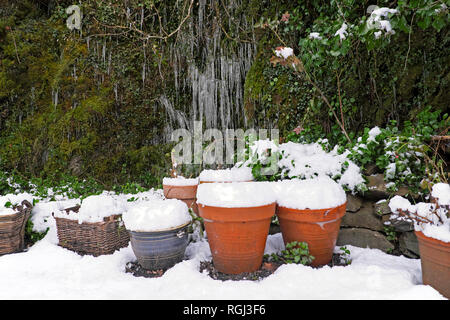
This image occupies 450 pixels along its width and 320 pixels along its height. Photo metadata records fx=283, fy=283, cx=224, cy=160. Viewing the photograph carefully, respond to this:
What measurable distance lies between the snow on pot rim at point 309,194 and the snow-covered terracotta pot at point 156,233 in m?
0.71

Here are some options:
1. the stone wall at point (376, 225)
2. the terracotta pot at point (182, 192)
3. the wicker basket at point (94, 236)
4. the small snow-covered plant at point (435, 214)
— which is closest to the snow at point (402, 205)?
the small snow-covered plant at point (435, 214)

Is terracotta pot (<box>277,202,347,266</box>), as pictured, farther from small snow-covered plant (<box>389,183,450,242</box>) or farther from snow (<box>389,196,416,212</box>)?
small snow-covered plant (<box>389,183,450,242</box>)

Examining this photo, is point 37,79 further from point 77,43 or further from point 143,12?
point 143,12

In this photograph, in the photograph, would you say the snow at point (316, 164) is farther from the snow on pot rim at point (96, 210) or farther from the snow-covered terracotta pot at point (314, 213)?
the snow on pot rim at point (96, 210)

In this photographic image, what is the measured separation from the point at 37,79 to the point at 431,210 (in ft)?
23.0

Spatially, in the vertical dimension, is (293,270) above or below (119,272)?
above

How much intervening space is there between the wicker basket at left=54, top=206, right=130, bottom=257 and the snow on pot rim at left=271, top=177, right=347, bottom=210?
135cm

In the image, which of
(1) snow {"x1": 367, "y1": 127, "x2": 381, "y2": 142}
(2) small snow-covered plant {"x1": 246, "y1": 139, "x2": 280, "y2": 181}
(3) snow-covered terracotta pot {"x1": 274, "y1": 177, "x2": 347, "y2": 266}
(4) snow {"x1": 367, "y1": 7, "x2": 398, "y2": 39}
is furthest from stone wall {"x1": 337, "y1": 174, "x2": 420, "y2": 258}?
(4) snow {"x1": 367, "y1": 7, "x2": 398, "y2": 39}

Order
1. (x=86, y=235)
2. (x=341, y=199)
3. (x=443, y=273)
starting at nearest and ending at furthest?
(x=443, y=273), (x=341, y=199), (x=86, y=235)

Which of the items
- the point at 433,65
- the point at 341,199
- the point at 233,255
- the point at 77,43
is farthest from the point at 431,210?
the point at 77,43

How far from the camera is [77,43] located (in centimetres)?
595

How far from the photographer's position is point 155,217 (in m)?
1.92

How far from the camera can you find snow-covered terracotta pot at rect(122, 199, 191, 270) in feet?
6.21

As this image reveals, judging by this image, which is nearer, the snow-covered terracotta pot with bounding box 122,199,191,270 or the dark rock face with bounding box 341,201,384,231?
the snow-covered terracotta pot with bounding box 122,199,191,270
